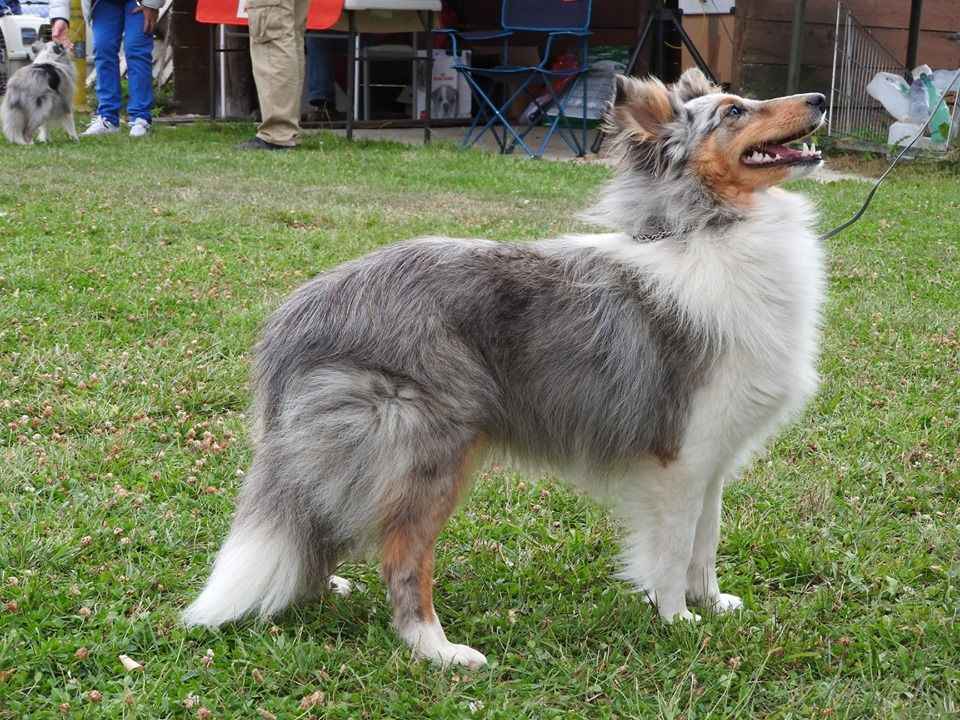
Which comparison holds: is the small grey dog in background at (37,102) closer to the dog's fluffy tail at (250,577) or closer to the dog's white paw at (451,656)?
the dog's fluffy tail at (250,577)

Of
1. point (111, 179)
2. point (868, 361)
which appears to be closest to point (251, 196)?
point (111, 179)

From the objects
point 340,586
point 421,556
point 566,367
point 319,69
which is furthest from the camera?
point 319,69

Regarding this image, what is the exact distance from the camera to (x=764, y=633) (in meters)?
2.85

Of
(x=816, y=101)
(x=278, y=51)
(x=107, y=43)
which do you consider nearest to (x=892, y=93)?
(x=278, y=51)

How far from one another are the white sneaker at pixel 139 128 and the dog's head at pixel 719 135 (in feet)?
34.3

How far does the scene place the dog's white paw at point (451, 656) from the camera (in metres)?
2.71

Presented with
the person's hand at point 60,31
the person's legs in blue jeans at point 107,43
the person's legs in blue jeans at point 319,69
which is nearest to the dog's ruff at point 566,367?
the person's legs in blue jeans at point 107,43

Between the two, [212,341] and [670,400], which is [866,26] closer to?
[212,341]

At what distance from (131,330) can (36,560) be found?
6.99 ft

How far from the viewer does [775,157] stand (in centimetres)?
295

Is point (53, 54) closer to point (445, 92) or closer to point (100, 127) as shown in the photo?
point (100, 127)

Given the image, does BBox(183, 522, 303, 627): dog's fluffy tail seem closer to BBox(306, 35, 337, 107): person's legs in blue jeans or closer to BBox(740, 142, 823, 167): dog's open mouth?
BBox(740, 142, 823, 167): dog's open mouth

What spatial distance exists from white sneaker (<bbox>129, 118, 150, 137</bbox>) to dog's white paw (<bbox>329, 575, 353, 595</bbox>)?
10299mm

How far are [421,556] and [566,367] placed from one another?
0.63 m
